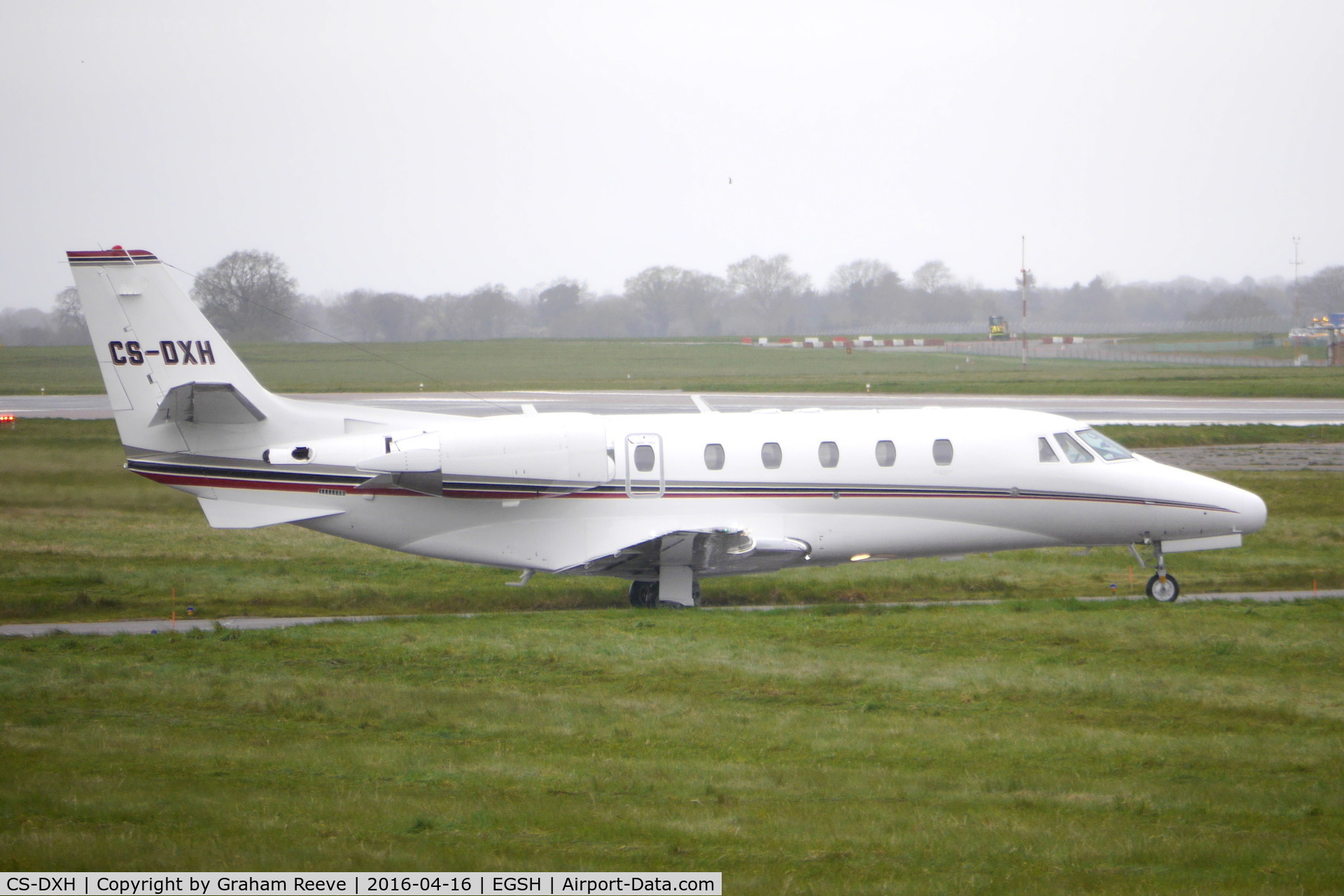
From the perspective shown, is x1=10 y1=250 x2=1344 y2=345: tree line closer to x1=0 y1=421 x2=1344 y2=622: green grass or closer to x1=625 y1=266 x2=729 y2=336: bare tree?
x1=625 y1=266 x2=729 y2=336: bare tree

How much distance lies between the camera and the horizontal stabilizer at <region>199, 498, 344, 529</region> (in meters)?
17.5

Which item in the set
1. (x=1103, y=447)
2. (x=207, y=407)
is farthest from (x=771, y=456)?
(x=207, y=407)

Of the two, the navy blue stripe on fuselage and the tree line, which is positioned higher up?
the tree line

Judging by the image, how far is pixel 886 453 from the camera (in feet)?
58.5

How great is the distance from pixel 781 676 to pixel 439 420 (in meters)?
7.38

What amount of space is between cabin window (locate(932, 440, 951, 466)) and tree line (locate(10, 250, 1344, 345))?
32933mm

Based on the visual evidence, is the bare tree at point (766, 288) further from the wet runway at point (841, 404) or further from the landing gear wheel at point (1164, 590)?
the landing gear wheel at point (1164, 590)

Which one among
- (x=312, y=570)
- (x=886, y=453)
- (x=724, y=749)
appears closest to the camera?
(x=724, y=749)

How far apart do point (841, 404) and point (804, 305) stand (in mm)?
89946

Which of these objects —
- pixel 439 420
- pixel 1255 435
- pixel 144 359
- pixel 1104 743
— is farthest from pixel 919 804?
pixel 1255 435

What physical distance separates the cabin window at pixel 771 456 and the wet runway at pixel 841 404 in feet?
70.3

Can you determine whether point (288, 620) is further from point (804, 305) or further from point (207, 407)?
point (804, 305)
